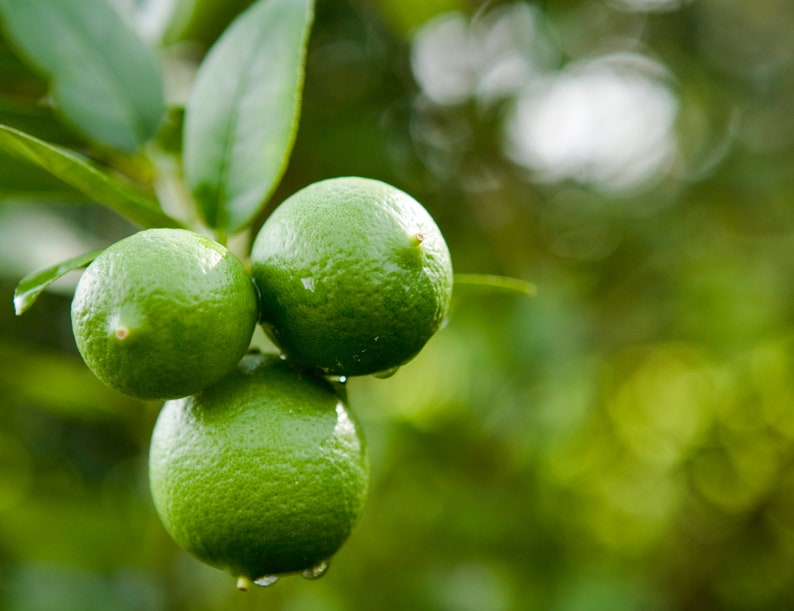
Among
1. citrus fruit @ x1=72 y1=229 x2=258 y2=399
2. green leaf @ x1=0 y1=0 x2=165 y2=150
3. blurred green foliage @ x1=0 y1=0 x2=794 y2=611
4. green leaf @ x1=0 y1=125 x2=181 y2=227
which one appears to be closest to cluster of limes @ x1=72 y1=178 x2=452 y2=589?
citrus fruit @ x1=72 y1=229 x2=258 y2=399

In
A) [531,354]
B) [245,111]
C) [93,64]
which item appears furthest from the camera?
[531,354]

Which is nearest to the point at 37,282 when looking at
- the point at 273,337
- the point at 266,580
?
the point at 273,337

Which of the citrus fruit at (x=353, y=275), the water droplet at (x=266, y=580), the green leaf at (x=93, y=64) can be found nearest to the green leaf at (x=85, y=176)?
the citrus fruit at (x=353, y=275)

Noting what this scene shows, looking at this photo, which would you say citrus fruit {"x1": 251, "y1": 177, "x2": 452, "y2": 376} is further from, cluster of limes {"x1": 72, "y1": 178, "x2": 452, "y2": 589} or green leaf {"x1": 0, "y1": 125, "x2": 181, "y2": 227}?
green leaf {"x1": 0, "y1": 125, "x2": 181, "y2": 227}

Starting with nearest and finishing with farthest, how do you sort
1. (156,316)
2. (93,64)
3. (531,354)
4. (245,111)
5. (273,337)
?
(156,316) < (273,337) < (245,111) < (93,64) < (531,354)

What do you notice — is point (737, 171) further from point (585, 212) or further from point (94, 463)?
point (94, 463)

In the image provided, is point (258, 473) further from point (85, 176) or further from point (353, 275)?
point (85, 176)
